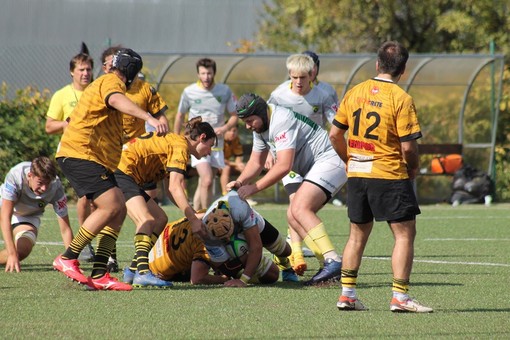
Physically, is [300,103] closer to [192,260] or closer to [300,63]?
[300,63]

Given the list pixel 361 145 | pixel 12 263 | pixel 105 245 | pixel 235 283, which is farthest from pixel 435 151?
pixel 361 145

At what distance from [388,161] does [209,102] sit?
379 inches

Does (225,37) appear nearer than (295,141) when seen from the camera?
No

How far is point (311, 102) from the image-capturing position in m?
11.4

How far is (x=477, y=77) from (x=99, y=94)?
13.5 m

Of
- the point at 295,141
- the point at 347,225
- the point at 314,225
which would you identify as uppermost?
the point at 295,141

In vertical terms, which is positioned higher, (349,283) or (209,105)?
(209,105)

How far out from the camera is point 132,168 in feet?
32.8

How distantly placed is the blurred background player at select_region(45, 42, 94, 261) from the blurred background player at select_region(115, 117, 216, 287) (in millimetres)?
1607

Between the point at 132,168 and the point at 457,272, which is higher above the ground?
the point at 132,168

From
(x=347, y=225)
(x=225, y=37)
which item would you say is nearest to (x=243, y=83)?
(x=347, y=225)

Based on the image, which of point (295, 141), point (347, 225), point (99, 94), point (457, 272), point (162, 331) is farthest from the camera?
point (347, 225)

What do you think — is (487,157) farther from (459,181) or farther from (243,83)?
(243,83)

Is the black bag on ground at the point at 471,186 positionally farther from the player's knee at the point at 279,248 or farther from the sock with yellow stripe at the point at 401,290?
the sock with yellow stripe at the point at 401,290
